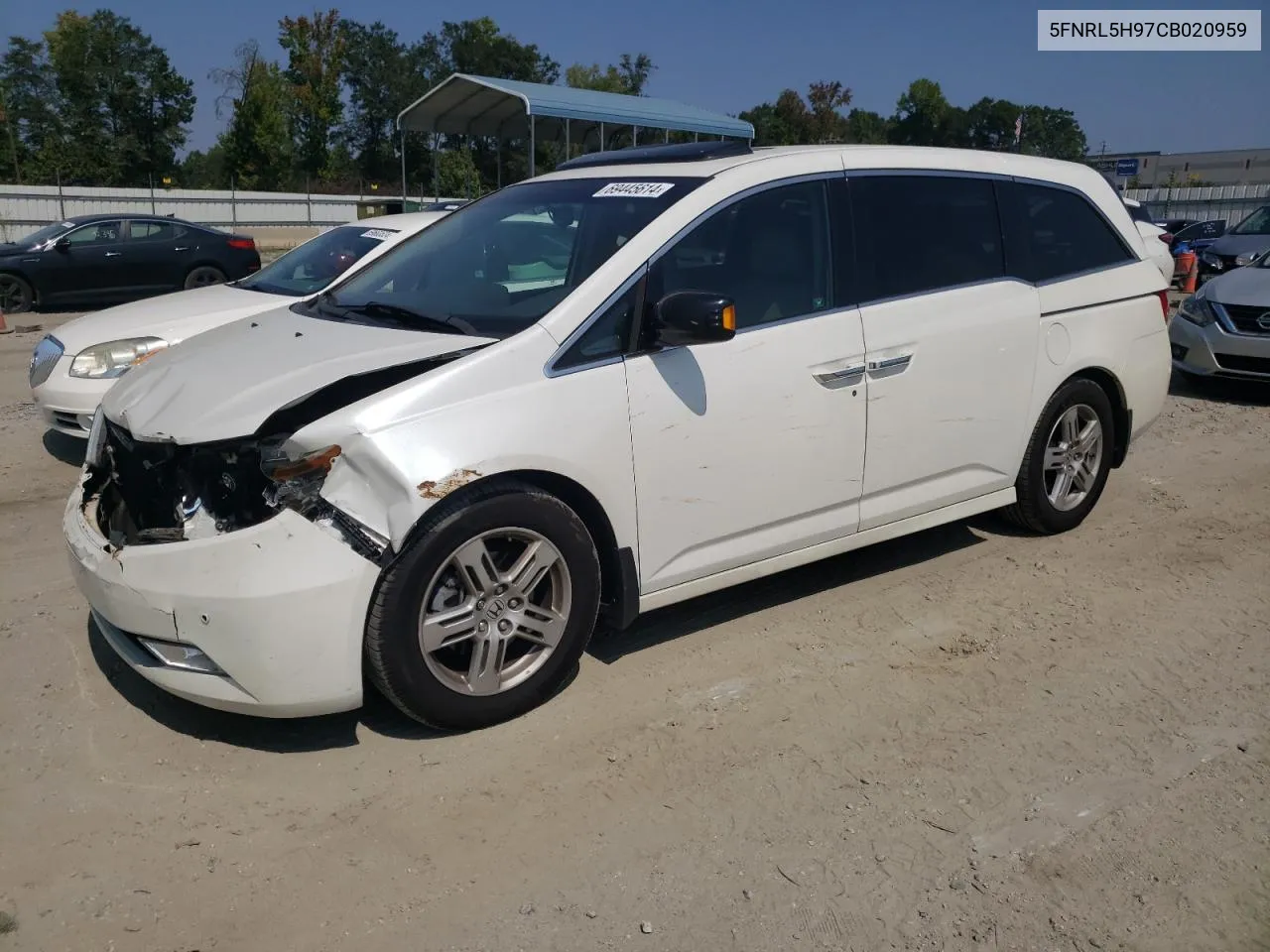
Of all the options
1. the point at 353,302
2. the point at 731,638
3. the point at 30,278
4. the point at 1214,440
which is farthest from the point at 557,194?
the point at 30,278

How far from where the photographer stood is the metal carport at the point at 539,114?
19.5 metres

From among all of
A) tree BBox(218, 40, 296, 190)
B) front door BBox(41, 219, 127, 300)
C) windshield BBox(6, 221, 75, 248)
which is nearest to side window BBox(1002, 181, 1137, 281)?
front door BBox(41, 219, 127, 300)

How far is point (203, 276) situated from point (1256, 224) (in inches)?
671

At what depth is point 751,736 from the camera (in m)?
3.54

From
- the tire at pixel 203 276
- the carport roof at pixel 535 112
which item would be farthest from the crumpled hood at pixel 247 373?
the carport roof at pixel 535 112

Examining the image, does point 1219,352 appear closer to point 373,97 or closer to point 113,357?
point 113,357

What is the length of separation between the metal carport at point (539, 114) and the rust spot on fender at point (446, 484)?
56.0 feet

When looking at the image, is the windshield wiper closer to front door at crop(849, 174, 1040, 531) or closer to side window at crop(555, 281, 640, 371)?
side window at crop(555, 281, 640, 371)

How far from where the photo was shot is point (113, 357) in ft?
22.1

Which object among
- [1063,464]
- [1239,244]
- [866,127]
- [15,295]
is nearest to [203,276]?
[15,295]

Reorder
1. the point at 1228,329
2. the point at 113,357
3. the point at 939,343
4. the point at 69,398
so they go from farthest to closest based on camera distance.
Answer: the point at 1228,329 → the point at 113,357 → the point at 69,398 → the point at 939,343

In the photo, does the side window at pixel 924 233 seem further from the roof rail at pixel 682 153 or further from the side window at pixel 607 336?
the side window at pixel 607 336

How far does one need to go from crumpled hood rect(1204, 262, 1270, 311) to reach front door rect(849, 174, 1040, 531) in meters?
5.25

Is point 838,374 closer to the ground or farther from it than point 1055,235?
closer to the ground
